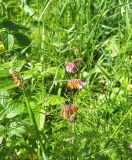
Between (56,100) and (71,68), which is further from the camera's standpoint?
(71,68)

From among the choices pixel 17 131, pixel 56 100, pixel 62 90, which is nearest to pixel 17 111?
pixel 17 131

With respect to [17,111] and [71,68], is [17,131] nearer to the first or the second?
[17,111]

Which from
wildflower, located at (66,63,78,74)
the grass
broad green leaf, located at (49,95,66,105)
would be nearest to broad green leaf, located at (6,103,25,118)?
the grass

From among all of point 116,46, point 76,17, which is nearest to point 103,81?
point 116,46

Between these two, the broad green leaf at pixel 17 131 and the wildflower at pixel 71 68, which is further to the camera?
the wildflower at pixel 71 68

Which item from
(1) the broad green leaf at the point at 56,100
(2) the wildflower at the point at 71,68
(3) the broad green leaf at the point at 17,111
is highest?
(2) the wildflower at the point at 71,68

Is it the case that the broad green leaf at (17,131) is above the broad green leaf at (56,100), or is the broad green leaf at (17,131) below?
below

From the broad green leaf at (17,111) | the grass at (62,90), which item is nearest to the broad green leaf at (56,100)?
the grass at (62,90)

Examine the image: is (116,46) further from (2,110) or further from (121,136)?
(2,110)

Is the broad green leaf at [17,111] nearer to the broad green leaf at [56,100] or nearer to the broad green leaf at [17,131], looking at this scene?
the broad green leaf at [17,131]
